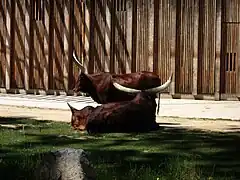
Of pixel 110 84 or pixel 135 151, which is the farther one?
pixel 110 84

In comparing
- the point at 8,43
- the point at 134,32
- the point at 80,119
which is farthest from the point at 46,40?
the point at 80,119

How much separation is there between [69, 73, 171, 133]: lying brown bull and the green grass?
25 cm

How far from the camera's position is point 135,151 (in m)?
8.29

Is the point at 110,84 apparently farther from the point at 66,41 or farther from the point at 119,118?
the point at 66,41

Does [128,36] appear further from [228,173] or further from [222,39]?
[228,173]

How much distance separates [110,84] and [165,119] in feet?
5.57

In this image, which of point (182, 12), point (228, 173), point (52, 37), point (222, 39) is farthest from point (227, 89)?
point (228, 173)

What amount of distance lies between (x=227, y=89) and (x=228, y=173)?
908 centimetres

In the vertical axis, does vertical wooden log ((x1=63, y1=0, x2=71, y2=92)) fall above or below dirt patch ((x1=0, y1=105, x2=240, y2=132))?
above

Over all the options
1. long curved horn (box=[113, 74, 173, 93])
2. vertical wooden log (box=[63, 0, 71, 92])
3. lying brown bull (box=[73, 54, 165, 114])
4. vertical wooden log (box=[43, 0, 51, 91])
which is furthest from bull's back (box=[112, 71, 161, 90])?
vertical wooden log (box=[43, 0, 51, 91])

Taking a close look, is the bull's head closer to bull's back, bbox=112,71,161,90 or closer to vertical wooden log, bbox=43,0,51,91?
bull's back, bbox=112,71,161,90

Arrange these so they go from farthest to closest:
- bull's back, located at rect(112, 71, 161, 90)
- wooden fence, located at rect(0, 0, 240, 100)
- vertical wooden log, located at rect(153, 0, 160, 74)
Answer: vertical wooden log, located at rect(153, 0, 160, 74)
wooden fence, located at rect(0, 0, 240, 100)
bull's back, located at rect(112, 71, 161, 90)

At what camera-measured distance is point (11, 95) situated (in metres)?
18.5

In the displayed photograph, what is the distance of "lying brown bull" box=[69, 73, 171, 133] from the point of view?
Answer: 10.2 m
